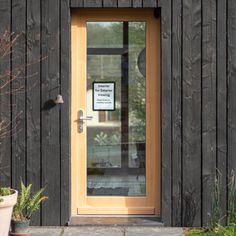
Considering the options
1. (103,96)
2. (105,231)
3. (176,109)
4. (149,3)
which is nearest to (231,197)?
(176,109)

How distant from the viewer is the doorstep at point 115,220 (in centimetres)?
730

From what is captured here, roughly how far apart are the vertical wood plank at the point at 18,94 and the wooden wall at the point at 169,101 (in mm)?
11

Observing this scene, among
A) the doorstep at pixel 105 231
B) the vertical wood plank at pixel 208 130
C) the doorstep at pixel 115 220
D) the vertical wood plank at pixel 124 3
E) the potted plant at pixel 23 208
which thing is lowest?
the doorstep at pixel 105 231

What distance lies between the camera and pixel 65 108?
732 cm

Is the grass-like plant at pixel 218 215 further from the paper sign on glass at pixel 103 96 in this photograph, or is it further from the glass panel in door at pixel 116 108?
the paper sign on glass at pixel 103 96

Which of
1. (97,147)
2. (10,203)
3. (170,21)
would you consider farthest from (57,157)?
(170,21)

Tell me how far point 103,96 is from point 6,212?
1.84 metres

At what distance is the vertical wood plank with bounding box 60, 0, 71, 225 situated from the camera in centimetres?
730

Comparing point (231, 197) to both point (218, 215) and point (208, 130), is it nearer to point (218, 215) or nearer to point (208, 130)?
point (218, 215)

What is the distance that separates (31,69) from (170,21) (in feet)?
5.30

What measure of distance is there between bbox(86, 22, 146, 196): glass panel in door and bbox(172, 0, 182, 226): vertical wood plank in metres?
0.40

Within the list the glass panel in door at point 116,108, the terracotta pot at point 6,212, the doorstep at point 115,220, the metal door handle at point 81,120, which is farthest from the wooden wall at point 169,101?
the terracotta pot at point 6,212

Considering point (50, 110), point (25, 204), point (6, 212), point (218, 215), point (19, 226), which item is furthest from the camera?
point (50, 110)

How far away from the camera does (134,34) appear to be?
7.54 m
